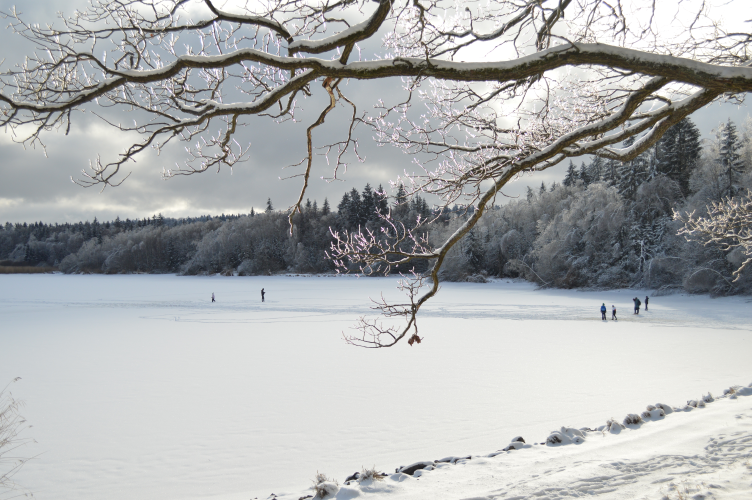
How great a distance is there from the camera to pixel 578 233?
42.5 meters

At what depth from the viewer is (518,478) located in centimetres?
432

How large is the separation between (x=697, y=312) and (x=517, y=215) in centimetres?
3599

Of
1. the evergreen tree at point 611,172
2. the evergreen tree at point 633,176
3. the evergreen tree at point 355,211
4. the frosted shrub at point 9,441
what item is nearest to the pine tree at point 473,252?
the evergreen tree at point 611,172

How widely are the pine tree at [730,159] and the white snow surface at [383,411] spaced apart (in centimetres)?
1751

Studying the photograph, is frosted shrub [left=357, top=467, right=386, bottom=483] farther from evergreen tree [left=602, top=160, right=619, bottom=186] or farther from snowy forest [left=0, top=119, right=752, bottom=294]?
evergreen tree [left=602, top=160, right=619, bottom=186]

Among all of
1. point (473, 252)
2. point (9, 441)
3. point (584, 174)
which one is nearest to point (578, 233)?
point (473, 252)

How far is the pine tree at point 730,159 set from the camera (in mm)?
31094

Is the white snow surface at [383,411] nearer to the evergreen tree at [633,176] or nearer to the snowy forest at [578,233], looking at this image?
the snowy forest at [578,233]

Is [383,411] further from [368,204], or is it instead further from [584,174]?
[368,204]

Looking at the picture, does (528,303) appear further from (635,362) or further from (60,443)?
(60,443)

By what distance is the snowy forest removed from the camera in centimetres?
3105

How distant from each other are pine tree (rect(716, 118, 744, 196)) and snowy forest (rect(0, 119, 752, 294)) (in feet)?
0.24

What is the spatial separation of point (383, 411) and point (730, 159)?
1386 inches

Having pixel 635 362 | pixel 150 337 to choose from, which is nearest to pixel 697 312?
pixel 635 362
